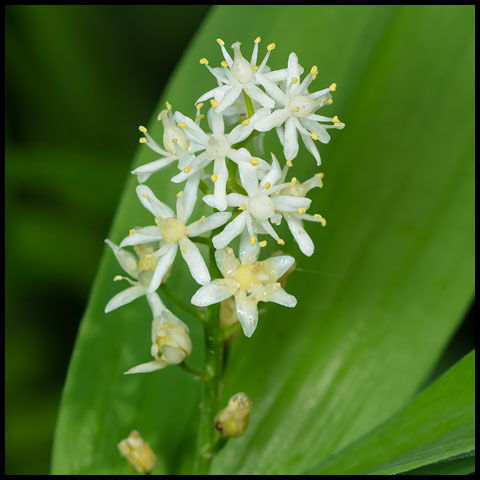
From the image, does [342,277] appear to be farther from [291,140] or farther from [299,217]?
[291,140]

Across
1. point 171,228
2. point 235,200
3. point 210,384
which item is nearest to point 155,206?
point 171,228

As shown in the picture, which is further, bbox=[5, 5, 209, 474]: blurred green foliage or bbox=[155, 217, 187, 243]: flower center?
bbox=[5, 5, 209, 474]: blurred green foliage

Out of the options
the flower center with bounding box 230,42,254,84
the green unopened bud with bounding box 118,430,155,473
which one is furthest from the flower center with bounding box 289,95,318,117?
the green unopened bud with bounding box 118,430,155,473

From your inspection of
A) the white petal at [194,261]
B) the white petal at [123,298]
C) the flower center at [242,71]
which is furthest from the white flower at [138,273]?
the flower center at [242,71]

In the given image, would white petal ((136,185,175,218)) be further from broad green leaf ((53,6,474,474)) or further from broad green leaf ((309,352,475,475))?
broad green leaf ((309,352,475,475))

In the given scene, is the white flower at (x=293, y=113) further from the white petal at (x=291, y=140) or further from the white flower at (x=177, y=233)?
the white flower at (x=177, y=233)

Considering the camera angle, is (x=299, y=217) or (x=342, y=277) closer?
A: (x=299, y=217)
